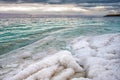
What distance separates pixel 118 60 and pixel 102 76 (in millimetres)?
1824

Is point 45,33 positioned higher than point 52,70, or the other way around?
point 52,70

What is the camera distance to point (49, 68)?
297 inches

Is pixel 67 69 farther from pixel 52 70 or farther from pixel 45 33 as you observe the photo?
pixel 45 33

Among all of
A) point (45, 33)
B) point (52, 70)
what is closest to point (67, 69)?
point (52, 70)

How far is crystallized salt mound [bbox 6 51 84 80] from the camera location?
6.98 meters

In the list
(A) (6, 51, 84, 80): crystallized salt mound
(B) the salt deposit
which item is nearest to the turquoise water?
(B) the salt deposit

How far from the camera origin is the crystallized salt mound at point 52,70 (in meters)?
6.98

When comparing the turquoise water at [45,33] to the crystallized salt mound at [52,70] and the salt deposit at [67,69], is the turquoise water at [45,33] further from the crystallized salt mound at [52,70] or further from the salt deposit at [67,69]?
the crystallized salt mound at [52,70]

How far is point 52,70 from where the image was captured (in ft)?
24.4

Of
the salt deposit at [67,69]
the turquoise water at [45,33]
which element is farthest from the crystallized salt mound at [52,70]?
the turquoise water at [45,33]

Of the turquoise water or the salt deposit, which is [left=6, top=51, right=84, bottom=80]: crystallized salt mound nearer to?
the salt deposit

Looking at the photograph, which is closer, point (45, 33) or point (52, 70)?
point (52, 70)

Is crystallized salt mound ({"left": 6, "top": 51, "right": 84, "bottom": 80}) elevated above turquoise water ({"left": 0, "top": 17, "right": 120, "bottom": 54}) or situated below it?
above

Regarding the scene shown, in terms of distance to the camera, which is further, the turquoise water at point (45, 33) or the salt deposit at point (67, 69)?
the turquoise water at point (45, 33)
